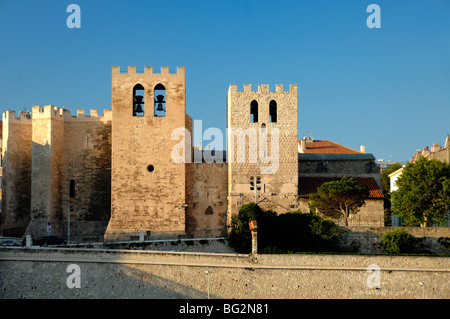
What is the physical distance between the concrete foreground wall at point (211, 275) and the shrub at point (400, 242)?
4.93ft

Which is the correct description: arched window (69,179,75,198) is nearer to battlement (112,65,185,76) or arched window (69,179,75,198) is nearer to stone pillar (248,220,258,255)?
battlement (112,65,185,76)

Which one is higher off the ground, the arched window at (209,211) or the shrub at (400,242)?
the arched window at (209,211)

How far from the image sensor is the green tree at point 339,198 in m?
31.2

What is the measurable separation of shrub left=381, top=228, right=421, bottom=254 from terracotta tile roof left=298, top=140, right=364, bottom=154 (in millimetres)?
10398

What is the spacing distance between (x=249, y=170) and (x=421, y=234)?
32.1 ft

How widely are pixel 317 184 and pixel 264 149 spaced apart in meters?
4.07

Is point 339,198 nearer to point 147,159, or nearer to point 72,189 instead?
point 147,159

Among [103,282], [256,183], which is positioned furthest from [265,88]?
[103,282]

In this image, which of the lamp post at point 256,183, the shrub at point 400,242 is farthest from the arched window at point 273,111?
the shrub at point 400,242

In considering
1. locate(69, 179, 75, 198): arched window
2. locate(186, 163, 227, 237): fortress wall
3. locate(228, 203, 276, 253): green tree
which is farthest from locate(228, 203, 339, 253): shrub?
locate(69, 179, 75, 198): arched window

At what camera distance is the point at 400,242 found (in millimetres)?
28703

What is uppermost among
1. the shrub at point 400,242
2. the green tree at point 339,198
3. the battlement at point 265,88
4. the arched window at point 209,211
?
the battlement at point 265,88

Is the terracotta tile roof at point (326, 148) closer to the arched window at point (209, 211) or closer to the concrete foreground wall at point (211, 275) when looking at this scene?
the arched window at point (209, 211)
